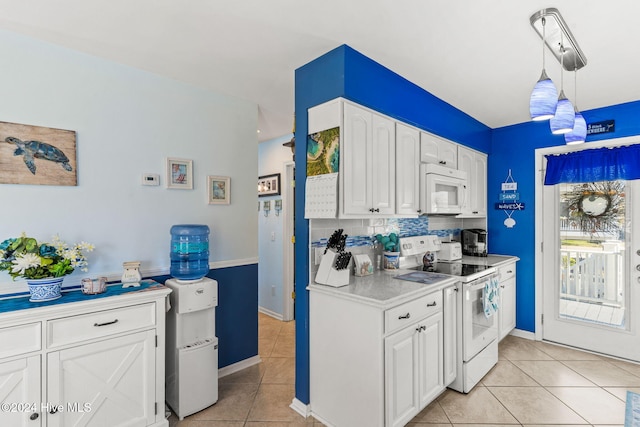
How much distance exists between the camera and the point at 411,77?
2527mm

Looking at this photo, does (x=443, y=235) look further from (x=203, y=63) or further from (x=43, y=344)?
(x=43, y=344)

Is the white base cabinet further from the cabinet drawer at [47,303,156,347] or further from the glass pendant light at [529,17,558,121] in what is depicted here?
the glass pendant light at [529,17,558,121]

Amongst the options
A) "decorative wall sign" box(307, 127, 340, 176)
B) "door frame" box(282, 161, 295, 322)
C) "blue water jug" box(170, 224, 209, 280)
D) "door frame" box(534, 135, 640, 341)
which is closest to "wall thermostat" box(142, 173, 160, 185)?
"blue water jug" box(170, 224, 209, 280)

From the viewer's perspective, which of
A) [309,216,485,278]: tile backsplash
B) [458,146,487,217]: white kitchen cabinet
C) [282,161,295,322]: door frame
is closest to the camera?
[309,216,485,278]: tile backsplash

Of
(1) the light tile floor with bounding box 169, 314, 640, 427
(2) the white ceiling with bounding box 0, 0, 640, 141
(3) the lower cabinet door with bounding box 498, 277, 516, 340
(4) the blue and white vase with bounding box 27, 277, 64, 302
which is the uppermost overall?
(2) the white ceiling with bounding box 0, 0, 640, 141

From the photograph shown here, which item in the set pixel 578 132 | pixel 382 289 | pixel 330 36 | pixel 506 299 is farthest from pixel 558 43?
pixel 506 299

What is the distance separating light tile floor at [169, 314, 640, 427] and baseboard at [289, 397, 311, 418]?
34 mm

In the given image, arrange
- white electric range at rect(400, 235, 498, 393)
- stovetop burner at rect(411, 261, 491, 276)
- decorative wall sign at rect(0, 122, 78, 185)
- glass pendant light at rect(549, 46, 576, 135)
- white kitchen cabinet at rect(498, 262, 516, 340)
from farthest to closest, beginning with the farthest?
white kitchen cabinet at rect(498, 262, 516, 340)
stovetop burner at rect(411, 261, 491, 276)
white electric range at rect(400, 235, 498, 393)
decorative wall sign at rect(0, 122, 78, 185)
glass pendant light at rect(549, 46, 576, 135)

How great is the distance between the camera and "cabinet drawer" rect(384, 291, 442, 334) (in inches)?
73.4

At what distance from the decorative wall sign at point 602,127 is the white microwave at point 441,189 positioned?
54.3 inches

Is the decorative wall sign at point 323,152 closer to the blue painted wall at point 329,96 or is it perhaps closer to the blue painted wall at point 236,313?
the blue painted wall at point 329,96

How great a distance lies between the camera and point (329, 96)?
2.14m

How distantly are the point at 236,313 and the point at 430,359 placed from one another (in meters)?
1.72

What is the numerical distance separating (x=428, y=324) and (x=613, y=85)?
2.63m
